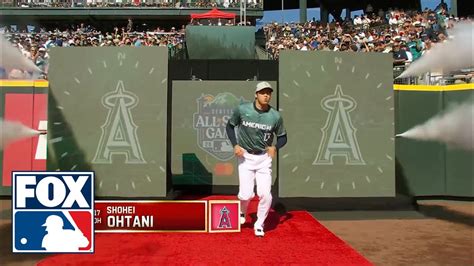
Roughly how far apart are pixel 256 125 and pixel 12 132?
354 centimetres

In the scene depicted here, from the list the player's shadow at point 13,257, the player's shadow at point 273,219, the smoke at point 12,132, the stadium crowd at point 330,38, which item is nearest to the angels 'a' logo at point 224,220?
the player's shadow at point 273,219

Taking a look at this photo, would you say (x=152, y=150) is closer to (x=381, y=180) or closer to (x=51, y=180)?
(x=51, y=180)

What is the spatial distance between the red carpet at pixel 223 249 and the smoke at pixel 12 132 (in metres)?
1.89

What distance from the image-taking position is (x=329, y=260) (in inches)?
181

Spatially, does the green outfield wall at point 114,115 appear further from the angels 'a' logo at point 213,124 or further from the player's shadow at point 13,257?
the player's shadow at point 13,257

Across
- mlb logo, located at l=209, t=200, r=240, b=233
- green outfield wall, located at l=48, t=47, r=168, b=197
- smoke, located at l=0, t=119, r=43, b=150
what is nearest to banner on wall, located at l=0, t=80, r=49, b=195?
smoke, located at l=0, t=119, r=43, b=150

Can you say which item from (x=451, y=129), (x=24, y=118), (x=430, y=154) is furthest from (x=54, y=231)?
(x=430, y=154)

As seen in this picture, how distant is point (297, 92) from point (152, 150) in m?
2.23

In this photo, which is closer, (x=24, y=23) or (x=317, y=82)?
(x=317, y=82)

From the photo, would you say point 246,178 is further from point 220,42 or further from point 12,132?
point 220,42

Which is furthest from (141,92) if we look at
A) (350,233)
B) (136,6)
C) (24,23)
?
(24,23)

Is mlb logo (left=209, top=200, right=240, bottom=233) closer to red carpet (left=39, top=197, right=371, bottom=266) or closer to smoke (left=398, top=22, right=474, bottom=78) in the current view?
red carpet (left=39, top=197, right=371, bottom=266)

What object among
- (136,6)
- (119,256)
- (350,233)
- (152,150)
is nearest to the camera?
(119,256)

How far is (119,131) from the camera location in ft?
21.5
